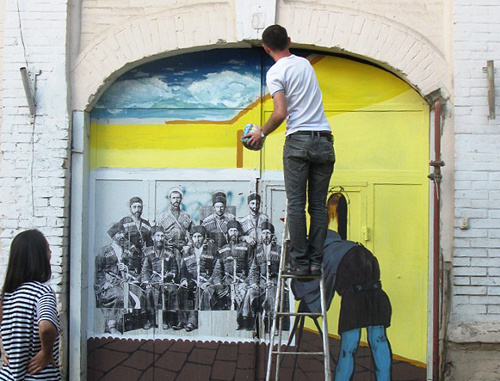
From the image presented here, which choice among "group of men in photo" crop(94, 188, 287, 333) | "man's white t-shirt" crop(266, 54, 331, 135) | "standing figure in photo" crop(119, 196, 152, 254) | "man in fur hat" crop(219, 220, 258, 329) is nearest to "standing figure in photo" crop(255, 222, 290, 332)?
"group of men in photo" crop(94, 188, 287, 333)

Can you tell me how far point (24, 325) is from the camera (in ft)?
13.2

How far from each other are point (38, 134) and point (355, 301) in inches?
132

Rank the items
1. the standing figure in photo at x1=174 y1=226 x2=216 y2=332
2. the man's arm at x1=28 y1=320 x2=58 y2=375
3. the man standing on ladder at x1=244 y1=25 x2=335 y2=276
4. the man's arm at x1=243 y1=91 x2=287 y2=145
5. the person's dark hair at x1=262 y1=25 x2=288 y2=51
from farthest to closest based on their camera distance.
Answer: the standing figure in photo at x1=174 y1=226 x2=216 y2=332, the person's dark hair at x1=262 y1=25 x2=288 y2=51, the man standing on ladder at x1=244 y1=25 x2=335 y2=276, the man's arm at x1=243 y1=91 x2=287 y2=145, the man's arm at x1=28 y1=320 x2=58 y2=375

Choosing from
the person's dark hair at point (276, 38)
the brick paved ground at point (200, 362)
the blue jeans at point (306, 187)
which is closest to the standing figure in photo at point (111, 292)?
the brick paved ground at point (200, 362)

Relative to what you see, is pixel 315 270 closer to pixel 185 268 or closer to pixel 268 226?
pixel 268 226

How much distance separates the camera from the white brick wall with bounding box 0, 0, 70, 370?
20.6ft

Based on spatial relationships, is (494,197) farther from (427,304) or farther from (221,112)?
(221,112)

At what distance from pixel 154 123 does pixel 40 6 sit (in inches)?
59.6

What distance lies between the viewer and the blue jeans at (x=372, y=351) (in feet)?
20.8

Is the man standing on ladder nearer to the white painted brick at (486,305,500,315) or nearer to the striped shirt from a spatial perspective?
the striped shirt

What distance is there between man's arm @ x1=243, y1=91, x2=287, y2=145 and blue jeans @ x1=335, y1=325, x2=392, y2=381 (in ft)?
7.98

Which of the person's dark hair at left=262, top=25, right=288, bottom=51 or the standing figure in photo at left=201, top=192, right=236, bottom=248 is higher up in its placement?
the person's dark hair at left=262, top=25, right=288, bottom=51

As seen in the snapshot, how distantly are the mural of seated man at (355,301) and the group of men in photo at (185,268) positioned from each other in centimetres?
46

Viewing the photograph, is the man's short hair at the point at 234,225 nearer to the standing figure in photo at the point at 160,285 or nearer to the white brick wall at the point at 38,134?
the standing figure in photo at the point at 160,285
